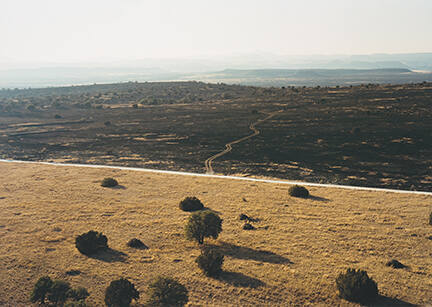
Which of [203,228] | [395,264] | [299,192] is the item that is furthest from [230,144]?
[395,264]

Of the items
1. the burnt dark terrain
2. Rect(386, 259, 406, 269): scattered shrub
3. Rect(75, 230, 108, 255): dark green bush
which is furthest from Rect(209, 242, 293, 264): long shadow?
the burnt dark terrain

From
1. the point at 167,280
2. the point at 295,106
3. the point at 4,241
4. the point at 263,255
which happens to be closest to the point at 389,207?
the point at 263,255

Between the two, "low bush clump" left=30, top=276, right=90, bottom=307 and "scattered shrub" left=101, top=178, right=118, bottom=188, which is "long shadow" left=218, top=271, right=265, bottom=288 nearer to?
"low bush clump" left=30, top=276, right=90, bottom=307

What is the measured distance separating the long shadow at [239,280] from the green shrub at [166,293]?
2640 mm

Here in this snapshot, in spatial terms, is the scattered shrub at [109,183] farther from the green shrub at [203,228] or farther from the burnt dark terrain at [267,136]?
the green shrub at [203,228]

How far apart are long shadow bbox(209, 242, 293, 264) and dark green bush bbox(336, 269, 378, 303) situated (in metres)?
4.13

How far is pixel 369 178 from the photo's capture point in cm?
3953

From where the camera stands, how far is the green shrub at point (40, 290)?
1830 cm

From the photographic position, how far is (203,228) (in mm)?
24078

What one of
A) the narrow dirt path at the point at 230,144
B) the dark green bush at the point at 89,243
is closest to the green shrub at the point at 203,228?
the dark green bush at the point at 89,243

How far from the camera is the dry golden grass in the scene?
19.3 metres

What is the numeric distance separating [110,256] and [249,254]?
29.7ft

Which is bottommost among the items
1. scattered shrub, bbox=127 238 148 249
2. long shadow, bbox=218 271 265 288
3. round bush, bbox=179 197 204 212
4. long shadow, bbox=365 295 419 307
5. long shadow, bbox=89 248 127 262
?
long shadow, bbox=365 295 419 307

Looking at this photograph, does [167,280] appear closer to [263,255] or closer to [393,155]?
[263,255]
